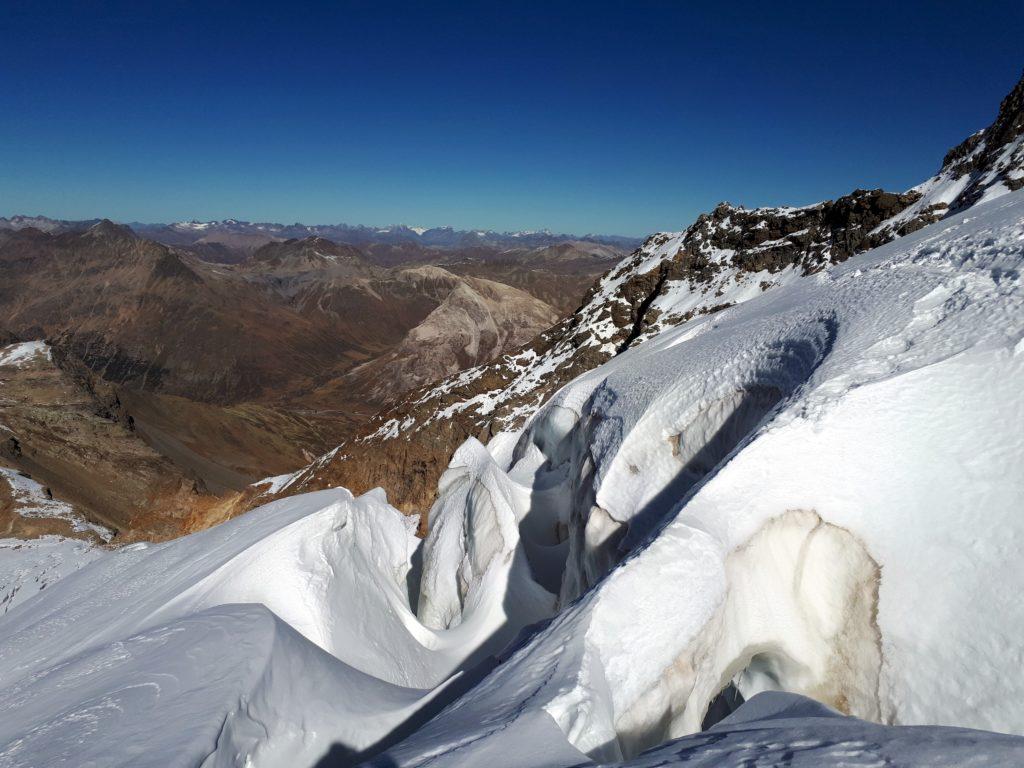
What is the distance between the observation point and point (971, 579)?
4.67 metres

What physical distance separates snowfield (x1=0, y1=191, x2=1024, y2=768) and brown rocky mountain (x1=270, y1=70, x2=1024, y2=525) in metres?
16.2

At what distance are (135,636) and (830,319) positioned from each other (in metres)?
10.7

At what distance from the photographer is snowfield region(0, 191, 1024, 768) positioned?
4156mm

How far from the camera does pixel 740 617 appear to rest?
17.6 ft

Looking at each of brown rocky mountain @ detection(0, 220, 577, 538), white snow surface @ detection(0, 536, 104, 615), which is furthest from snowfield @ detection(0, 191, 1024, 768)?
brown rocky mountain @ detection(0, 220, 577, 538)

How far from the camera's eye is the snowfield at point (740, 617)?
4156 mm

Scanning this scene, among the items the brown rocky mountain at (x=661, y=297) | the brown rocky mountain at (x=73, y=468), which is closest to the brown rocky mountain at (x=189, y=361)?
the brown rocky mountain at (x=73, y=468)

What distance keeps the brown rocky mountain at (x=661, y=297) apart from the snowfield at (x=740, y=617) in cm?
1619

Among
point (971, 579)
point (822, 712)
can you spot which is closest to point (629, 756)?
point (822, 712)

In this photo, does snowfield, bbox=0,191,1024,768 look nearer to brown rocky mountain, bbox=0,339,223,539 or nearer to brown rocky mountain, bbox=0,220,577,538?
brown rocky mountain, bbox=0,339,223,539

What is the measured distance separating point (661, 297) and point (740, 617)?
27808 millimetres

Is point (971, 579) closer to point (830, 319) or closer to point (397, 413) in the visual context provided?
point (830, 319)

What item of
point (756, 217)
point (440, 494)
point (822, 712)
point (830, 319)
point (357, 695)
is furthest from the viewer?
point (756, 217)

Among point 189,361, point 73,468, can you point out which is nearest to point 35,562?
point 73,468
